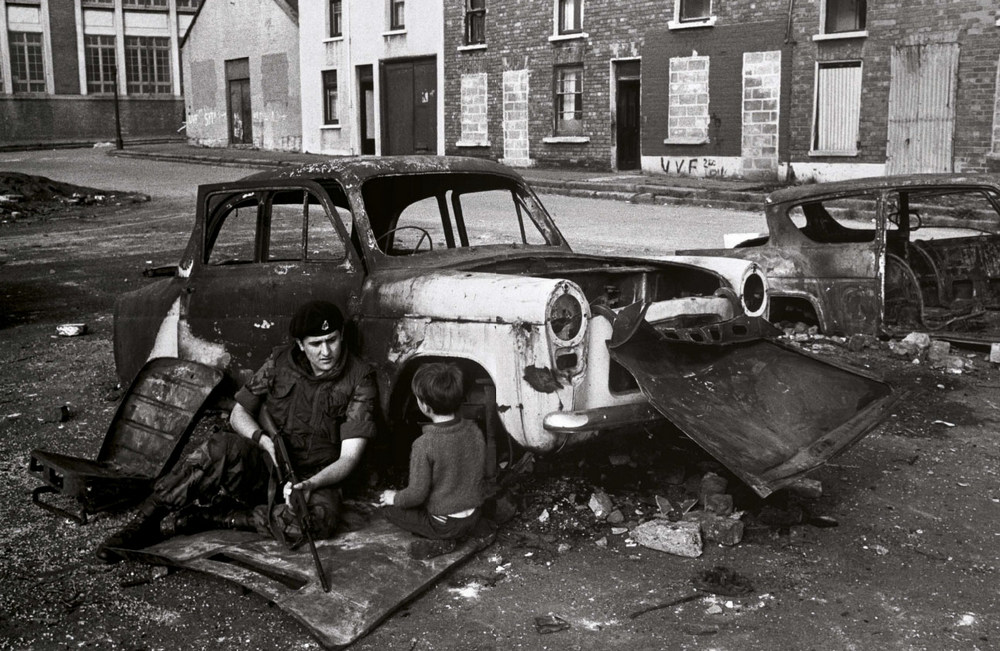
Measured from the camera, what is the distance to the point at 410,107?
2961 cm

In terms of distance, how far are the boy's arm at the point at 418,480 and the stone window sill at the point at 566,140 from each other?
2113 centimetres

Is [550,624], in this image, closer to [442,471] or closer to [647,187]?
[442,471]

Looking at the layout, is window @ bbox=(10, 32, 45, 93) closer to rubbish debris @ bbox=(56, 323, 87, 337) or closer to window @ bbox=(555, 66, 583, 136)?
window @ bbox=(555, 66, 583, 136)

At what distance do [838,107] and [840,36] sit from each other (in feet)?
4.45

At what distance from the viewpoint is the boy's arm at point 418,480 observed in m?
4.33

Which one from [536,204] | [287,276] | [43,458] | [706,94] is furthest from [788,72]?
[43,458]

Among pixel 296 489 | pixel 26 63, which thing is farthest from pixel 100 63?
pixel 296 489

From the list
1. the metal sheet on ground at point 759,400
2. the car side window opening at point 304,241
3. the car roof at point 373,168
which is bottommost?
the metal sheet on ground at point 759,400

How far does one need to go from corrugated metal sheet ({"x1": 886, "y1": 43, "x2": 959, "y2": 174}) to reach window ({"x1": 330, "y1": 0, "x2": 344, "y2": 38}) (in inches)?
703

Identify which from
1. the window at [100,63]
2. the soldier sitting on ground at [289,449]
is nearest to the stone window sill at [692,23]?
the soldier sitting on ground at [289,449]

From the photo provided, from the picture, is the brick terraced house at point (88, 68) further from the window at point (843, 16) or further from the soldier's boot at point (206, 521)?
the soldier's boot at point (206, 521)

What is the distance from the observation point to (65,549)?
4.57 m

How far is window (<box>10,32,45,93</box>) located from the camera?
4525cm

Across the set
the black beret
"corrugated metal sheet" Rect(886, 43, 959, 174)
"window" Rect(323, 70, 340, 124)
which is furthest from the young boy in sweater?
"window" Rect(323, 70, 340, 124)
